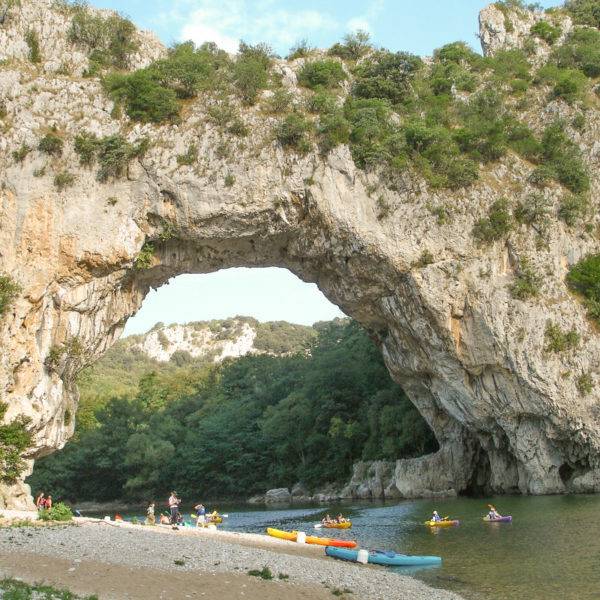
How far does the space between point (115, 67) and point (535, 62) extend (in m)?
25.8

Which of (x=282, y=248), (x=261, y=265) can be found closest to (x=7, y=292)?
(x=261, y=265)

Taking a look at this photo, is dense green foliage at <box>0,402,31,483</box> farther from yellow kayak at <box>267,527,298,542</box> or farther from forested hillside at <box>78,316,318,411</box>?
forested hillside at <box>78,316,318,411</box>

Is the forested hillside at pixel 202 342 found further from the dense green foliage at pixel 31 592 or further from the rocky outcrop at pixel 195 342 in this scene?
the dense green foliage at pixel 31 592

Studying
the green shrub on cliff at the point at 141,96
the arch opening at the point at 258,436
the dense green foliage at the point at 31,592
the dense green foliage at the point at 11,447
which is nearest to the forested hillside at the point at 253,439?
the arch opening at the point at 258,436

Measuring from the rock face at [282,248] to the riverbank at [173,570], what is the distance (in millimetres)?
10581

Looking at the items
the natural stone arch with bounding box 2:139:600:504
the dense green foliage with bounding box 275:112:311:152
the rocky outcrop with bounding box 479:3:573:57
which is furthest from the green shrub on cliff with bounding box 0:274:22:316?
the rocky outcrop with bounding box 479:3:573:57

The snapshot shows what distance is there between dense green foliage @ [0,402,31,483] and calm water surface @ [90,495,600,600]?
1033cm

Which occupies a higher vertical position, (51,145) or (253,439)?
(51,145)

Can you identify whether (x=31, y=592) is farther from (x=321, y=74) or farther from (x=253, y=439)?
(x=253, y=439)

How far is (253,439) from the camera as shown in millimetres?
54906

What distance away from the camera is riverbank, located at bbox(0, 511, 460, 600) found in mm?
10117

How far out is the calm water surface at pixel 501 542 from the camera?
12.2m

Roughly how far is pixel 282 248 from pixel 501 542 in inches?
672

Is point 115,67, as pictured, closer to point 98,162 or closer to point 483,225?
point 98,162
